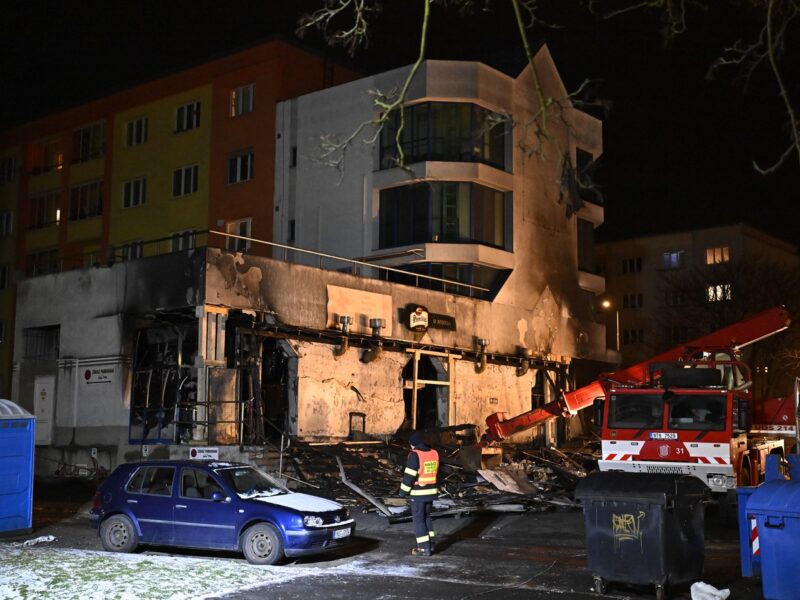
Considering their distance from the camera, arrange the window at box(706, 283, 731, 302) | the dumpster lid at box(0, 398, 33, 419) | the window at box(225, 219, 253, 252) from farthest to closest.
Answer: the window at box(706, 283, 731, 302) < the window at box(225, 219, 253, 252) < the dumpster lid at box(0, 398, 33, 419)

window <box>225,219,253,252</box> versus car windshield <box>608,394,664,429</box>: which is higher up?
window <box>225,219,253,252</box>

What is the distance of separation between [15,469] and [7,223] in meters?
40.0

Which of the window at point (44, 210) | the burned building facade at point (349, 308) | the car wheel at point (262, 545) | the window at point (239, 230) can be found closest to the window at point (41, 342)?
the burned building facade at point (349, 308)

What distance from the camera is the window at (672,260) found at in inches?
2557

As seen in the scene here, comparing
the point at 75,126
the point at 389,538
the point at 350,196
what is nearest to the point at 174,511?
the point at 389,538

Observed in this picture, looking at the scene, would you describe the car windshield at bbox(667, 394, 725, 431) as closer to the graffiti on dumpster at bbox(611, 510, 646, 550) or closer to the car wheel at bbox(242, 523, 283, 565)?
the graffiti on dumpster at bbox(611, 510, 646, 550)

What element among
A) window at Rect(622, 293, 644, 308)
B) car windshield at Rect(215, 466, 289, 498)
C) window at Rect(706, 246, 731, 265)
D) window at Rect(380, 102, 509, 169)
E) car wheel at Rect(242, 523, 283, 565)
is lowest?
car wheel at Rect(242, 523, 283, 565)

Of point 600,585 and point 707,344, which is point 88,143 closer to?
point 707,344

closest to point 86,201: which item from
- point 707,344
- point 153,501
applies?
point 707,344

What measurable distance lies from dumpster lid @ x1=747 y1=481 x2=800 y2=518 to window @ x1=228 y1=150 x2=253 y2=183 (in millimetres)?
32151

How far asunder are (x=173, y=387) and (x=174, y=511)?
12106mm

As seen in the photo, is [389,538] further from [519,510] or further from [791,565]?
[791,565]

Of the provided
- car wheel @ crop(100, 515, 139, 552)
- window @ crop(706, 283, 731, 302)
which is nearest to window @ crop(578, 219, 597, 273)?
window @ crop(706, 283, 731, 302)

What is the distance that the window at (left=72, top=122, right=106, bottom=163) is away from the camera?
47531 millimetres
